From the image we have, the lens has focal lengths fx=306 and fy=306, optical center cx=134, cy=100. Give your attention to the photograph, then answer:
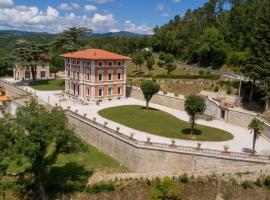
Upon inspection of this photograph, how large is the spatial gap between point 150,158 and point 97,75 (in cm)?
2230

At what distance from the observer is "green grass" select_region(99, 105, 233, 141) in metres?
31.1

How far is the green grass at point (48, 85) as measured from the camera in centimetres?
5858

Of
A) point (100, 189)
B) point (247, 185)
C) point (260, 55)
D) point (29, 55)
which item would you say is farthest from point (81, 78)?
point (247, 185)

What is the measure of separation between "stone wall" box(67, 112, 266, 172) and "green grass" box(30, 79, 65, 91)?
2833 cm

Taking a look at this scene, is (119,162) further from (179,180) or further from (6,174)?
(6,174)

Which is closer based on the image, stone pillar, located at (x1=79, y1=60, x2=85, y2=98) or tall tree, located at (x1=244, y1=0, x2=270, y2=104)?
tall tree, located at (x1=244, y1=0, x2=270, y2=104)

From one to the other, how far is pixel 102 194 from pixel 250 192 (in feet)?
38.3

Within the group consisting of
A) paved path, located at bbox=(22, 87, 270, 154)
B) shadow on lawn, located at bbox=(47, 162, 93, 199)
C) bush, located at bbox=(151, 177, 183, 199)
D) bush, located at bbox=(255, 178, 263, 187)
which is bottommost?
shadow on lawn, located at bbox=(47, 162, 93, 199)

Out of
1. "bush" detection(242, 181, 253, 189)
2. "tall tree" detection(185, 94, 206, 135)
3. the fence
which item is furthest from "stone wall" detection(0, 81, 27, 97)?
"bush" detection(242, 181, 253, 189)

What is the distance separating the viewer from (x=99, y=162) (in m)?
30.3

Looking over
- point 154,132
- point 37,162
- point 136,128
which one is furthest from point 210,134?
point 37,162

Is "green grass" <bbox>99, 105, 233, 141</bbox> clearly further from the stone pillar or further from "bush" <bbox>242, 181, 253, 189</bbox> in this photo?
the stone pillar

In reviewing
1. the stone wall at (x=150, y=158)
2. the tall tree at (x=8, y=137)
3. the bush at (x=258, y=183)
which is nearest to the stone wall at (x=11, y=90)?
the stone wall at (x=150, y=158)

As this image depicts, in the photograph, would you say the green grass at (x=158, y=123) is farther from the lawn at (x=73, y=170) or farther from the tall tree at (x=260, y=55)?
the tall tree at (x=260, y=55)
